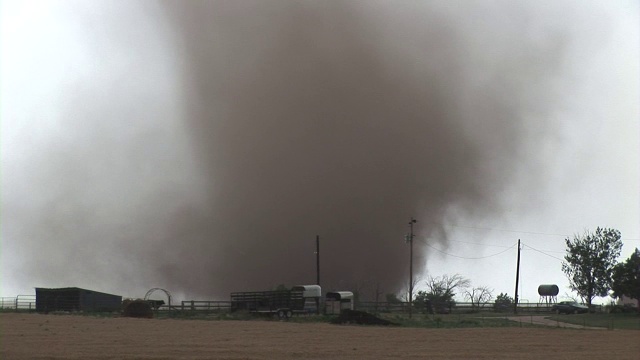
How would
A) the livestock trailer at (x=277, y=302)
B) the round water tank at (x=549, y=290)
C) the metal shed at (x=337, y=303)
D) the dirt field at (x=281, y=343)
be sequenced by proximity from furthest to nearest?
the round water tank at (x=549, y=290)
the metal shed at (x=337, y=303)
the livestock trailer at (x=277, y=302)
the dirt field at (x=281, y=343)

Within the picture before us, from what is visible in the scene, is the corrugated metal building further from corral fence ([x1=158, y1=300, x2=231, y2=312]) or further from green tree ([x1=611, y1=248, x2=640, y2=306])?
green tree ([x1=611, y1=248, x2=640, y2=306])

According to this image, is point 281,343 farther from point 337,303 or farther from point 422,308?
point 422,308

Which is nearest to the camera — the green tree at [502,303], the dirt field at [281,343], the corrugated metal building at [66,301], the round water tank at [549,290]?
the dirt field at [281,343]

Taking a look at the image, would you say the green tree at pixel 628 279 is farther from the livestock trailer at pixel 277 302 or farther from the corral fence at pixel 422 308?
the livestock trailer at pixel 277 302

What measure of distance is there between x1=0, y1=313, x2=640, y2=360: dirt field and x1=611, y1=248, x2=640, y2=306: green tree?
3950 cm

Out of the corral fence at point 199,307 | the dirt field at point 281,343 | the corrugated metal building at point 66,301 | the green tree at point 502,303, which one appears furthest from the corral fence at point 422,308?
the dirt field at point 281,343

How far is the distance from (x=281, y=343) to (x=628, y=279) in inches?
2372

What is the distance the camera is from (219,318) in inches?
2180

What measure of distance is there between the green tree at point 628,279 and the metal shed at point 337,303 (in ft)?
103

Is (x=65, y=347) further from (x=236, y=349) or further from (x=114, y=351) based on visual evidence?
(x=236, y=349)

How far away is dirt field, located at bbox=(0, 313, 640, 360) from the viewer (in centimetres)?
2725

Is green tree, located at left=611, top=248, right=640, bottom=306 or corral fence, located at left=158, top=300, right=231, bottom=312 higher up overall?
green tree, located at left=611, top=248, right=640, bottom=306

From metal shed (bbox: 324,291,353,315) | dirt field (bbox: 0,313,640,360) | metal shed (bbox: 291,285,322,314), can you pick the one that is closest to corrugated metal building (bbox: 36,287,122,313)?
metal shed (bbox: 291,285,322,314)

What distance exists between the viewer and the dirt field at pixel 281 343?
2725cm
